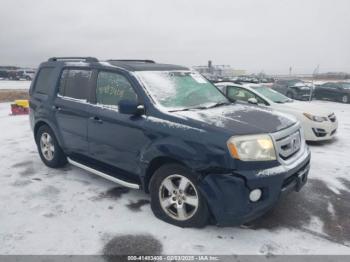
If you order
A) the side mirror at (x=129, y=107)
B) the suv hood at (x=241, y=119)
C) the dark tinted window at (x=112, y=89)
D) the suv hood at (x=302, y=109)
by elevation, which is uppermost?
the dark tinted window at (x=112, y=89)

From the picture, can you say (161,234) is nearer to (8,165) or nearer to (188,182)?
(188,182)

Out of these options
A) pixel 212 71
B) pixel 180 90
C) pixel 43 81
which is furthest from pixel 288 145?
pixel 212 71

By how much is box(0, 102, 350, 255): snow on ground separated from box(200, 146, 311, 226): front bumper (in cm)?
38

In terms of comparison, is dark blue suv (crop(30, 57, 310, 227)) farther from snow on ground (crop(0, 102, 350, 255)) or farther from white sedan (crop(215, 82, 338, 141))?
white sedan (crop(215, 82, 338, 141))

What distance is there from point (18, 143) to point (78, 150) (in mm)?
3708

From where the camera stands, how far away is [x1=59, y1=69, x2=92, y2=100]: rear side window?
4.72m

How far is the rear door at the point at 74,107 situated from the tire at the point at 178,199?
61.7 inches

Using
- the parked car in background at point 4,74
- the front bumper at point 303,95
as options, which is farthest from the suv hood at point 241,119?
the parked car in background at point 4,74

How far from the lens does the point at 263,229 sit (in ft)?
12.1

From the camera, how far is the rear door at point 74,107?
469cm

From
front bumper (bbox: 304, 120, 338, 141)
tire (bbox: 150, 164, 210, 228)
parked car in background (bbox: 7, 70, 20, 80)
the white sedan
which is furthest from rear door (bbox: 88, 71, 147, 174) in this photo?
parked car in background (bbox: 7, 70, 20, 80)

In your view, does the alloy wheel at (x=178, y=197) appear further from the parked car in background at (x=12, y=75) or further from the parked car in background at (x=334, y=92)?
the parked car in background at (x=12, y=75)

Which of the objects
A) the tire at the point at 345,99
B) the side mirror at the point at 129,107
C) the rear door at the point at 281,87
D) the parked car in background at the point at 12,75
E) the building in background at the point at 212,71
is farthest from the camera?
the parked car in background at the point at 12,75

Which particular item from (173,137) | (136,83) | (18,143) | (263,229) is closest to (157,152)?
(173,137)
